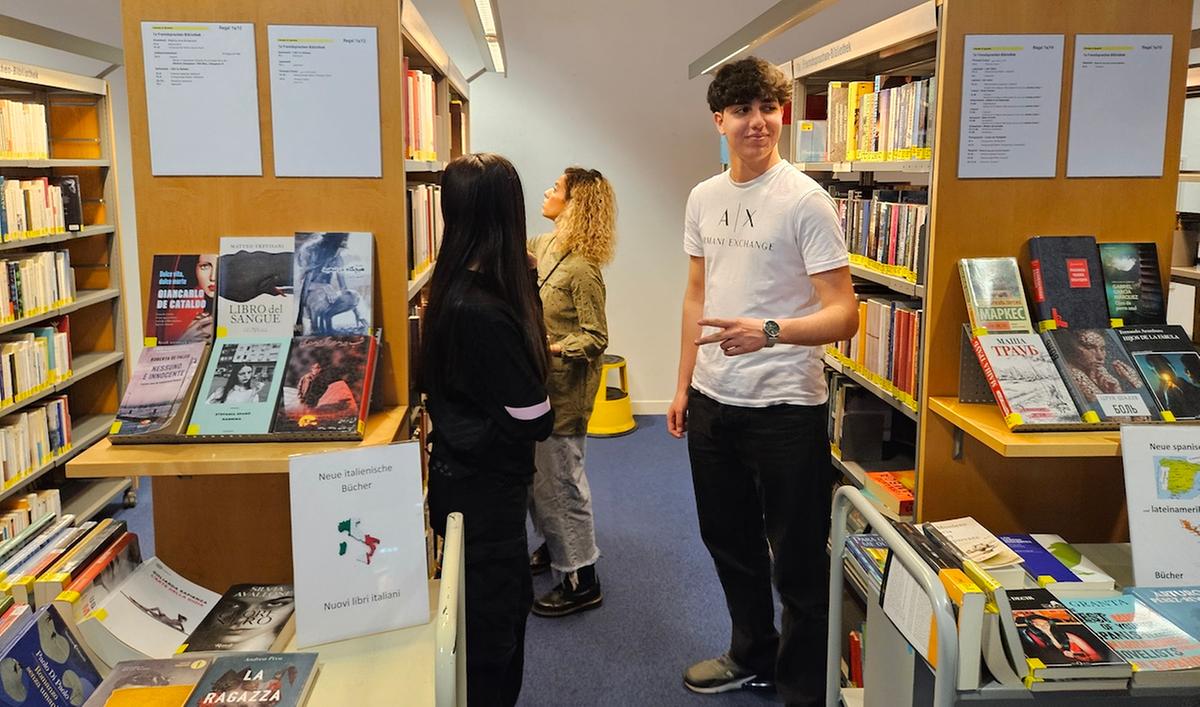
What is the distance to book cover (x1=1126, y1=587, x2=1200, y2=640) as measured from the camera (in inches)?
70.8

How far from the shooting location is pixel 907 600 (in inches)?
69.7

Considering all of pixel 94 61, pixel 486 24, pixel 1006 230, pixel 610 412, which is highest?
pixel 94 61

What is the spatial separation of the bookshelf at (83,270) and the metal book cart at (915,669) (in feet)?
11.3

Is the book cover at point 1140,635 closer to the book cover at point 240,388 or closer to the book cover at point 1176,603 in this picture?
the book cover at point 1176,603

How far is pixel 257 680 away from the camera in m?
1.57

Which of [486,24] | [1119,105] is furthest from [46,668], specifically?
[486,24]

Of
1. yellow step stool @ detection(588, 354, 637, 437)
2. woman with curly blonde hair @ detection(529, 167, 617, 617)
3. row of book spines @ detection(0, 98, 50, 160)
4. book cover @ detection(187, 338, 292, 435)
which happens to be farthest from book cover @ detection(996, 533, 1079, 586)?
row of book spines @ detection(0, 98, 50, 160)

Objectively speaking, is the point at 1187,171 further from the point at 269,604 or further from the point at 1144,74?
the point at 269,604

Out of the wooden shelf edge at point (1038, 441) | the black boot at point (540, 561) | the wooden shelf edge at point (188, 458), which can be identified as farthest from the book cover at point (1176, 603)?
the black boot at point (540, 561)

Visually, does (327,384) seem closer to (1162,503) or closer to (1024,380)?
(1024,380)

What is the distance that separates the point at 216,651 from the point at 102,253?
369cm

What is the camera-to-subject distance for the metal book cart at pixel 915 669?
1556 mm

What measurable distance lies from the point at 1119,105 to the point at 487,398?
173 centimetres

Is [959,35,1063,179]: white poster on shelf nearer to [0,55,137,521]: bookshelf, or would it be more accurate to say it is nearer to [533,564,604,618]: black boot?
[533,564,604,618]: black boot
